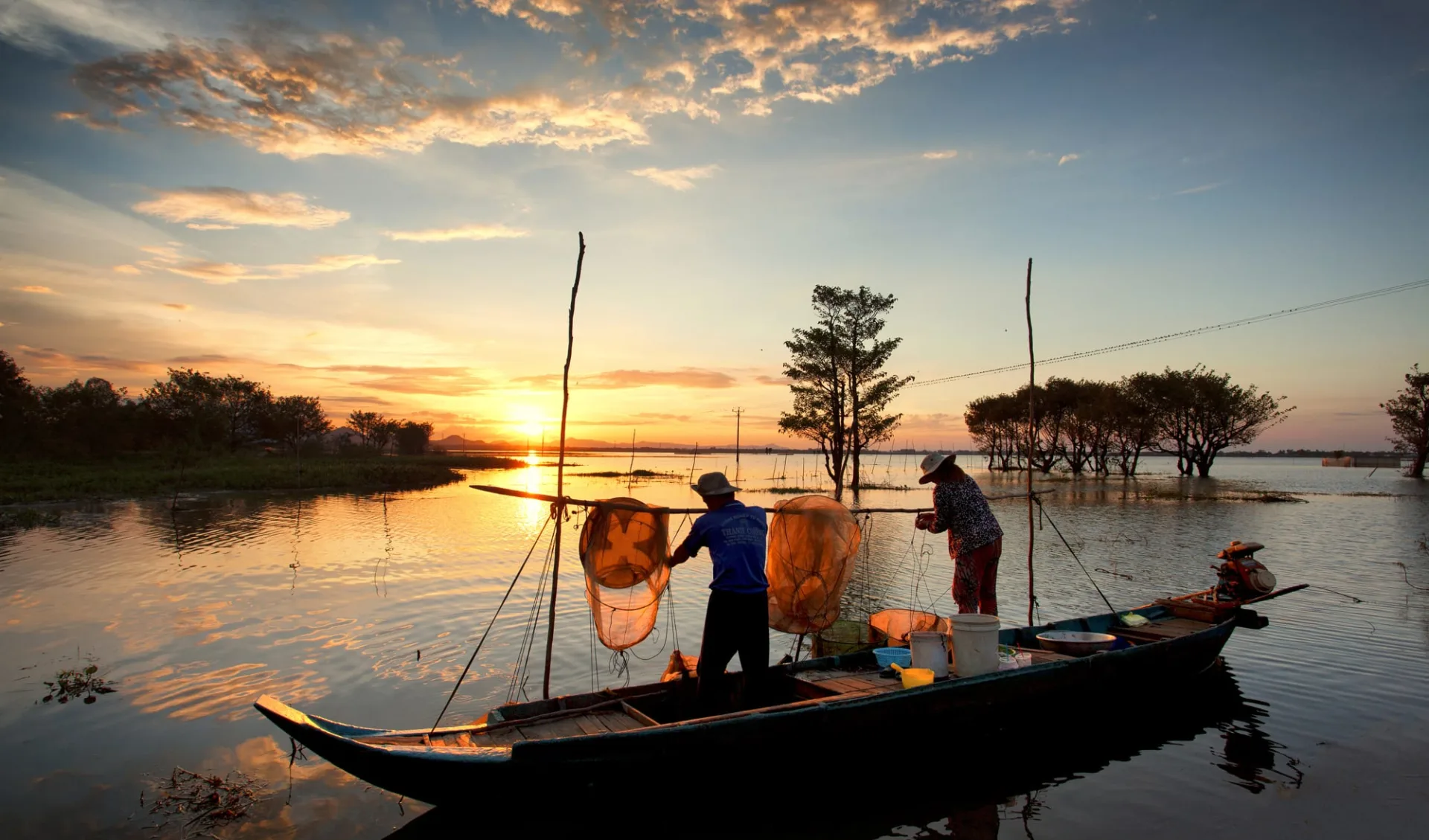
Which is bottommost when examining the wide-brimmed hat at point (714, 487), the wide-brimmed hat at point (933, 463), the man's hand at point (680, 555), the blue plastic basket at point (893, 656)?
the blue plastic basket at point (893, 656)

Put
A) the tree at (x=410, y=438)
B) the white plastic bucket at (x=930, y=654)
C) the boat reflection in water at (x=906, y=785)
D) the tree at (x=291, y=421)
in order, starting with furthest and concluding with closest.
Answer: the tree at (x=410, y=438), the tree at (x=291, y=421), the white plastic bucket at (x=930, y=654), the boat reflection in water at (x=906, y=785)

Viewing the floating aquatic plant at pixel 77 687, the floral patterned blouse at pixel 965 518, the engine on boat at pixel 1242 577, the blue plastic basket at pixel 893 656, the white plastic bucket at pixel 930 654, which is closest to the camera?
the white plastic bucket at pixel 930 654

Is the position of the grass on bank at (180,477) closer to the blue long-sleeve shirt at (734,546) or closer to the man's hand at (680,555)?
the man's hand at (680,555)

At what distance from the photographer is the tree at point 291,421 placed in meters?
60.2

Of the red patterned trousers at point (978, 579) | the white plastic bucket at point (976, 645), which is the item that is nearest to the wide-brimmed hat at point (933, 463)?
the red patterned trousers at point (978, 579)

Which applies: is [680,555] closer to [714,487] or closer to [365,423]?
[714,487]

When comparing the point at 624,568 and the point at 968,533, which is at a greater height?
the point at 968,533

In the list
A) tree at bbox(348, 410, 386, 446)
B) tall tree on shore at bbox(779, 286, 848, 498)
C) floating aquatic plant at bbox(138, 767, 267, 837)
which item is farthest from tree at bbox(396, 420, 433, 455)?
floating aquatic plant at bbox(138, 767, 267, 837)

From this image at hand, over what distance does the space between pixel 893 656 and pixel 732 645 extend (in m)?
1.72

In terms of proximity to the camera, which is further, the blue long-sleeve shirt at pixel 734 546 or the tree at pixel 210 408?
the tree at pixel 210 408

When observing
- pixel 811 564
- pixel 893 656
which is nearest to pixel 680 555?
pixel 811 564

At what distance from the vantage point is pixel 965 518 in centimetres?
695

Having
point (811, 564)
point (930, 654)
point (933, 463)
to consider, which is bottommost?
point (930, 654)

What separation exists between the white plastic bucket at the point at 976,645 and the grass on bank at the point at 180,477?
27.6 metres
